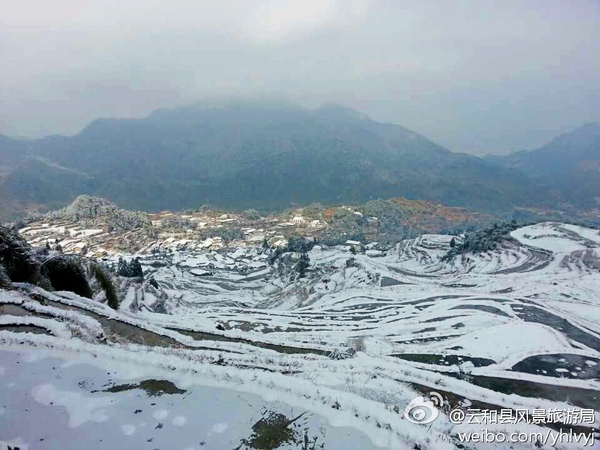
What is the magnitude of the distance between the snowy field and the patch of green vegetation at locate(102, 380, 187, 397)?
2.6 inches

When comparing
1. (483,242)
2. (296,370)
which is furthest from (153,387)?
(483,242)

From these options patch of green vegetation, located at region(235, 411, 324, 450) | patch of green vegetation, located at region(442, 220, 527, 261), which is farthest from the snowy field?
patch of green vegetation, located at region(442, 220, 527, 261)

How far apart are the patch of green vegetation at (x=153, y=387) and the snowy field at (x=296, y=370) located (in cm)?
7

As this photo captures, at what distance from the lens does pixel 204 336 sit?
17703 mm

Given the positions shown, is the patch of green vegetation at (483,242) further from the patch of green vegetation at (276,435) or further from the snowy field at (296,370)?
the patch of green vegetation at (276,435)

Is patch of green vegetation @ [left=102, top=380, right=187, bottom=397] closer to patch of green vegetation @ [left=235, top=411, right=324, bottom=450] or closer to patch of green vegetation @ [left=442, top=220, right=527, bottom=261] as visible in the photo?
patch of green vegetation @ [left=235, top=411, right=324, bottom=450]

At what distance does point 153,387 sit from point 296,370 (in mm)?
5258

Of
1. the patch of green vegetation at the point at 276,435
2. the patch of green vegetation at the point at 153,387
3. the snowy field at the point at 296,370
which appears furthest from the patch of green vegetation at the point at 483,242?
the patch of green vegetation at the point at 153,387

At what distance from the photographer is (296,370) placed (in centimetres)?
1210

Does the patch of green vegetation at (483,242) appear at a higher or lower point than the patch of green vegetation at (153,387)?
lower

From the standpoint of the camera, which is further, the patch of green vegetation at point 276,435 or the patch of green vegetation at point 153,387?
the patch of green vegetation at point 153,387

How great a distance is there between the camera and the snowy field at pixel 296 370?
23.0 ft

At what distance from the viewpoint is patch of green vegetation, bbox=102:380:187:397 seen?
8125 millimetres

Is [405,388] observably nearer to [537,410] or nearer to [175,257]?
[537,410]
